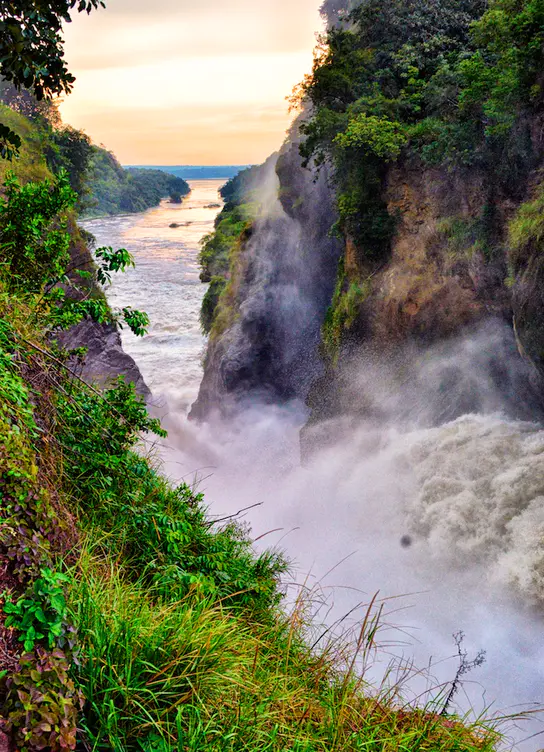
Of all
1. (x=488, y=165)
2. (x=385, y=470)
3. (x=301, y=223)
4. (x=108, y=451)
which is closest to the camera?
(x=108, y=451)

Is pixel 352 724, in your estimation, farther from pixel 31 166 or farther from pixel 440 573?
pixel 31 166

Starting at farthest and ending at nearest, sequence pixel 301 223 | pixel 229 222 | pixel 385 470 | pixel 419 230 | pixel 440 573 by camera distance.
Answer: pixel 229 222 → pixel 301 223 → pixel 419 230 → pixel 385 470 → pixel 440 573

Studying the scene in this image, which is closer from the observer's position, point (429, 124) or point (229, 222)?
point (429, 124)

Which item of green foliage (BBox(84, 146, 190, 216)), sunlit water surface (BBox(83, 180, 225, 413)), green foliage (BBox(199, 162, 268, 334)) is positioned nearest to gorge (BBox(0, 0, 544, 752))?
green foliage (BBox(199, 162, 268, 334))

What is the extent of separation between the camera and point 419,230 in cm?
1720

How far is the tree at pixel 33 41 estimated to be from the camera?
4.71m

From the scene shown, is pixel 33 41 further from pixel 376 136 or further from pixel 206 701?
pixel 376 136

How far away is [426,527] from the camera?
1281 centimetres

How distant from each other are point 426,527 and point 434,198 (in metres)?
9.84

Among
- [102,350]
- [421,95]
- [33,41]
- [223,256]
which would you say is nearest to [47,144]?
[102,350]

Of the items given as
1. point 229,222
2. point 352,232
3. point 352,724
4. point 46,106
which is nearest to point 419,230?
point 352,232

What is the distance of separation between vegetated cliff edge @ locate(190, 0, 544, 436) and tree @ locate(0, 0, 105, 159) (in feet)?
32.3

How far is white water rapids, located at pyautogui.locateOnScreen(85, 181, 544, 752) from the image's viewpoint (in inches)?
383

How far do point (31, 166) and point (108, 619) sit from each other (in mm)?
24919
